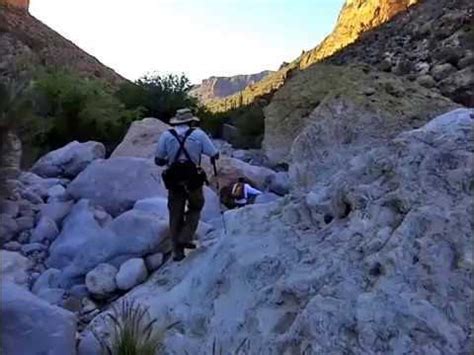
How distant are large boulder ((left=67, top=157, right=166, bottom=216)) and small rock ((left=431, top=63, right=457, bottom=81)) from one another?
11.1m

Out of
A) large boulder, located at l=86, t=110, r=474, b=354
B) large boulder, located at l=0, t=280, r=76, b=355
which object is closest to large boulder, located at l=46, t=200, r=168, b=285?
large boulder, located at l=86, t=110, r=474, b=354

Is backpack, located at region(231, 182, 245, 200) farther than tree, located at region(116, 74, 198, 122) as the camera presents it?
No

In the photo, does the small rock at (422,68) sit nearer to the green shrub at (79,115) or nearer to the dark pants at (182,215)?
the green shrub at (79,115)

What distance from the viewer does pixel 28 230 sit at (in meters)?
11.3

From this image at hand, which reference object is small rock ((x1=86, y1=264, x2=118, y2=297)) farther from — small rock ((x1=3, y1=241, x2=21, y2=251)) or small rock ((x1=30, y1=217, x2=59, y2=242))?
small rock ((x1=30, y1=217, x2=59, y2=242))

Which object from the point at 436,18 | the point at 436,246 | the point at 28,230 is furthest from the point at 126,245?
the point at 436,18

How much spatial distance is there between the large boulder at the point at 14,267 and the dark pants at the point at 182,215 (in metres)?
1.64

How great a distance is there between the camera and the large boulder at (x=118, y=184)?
38.4 feet

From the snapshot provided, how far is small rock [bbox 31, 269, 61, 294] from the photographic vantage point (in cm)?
950

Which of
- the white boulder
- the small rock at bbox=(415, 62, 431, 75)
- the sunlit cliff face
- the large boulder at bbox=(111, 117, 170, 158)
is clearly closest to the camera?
the white boulder

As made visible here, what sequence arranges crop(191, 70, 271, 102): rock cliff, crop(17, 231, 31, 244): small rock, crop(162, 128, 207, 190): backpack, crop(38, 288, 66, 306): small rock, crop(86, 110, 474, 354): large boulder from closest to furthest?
crop(86, 110, 474, 354): large boulder, crop(162, 128, 207, 190): backpack, crop(38, 288, 66, 306): small rock, crop(17, 231, 31, 244): small rock, crop(191, 70, 271, 102): rock cliff

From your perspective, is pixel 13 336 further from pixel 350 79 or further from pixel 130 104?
pixel 130 104

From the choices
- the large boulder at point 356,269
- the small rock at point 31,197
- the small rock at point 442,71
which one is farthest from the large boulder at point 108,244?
the small rock at point 442,71

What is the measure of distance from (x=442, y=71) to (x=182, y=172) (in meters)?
14.6
